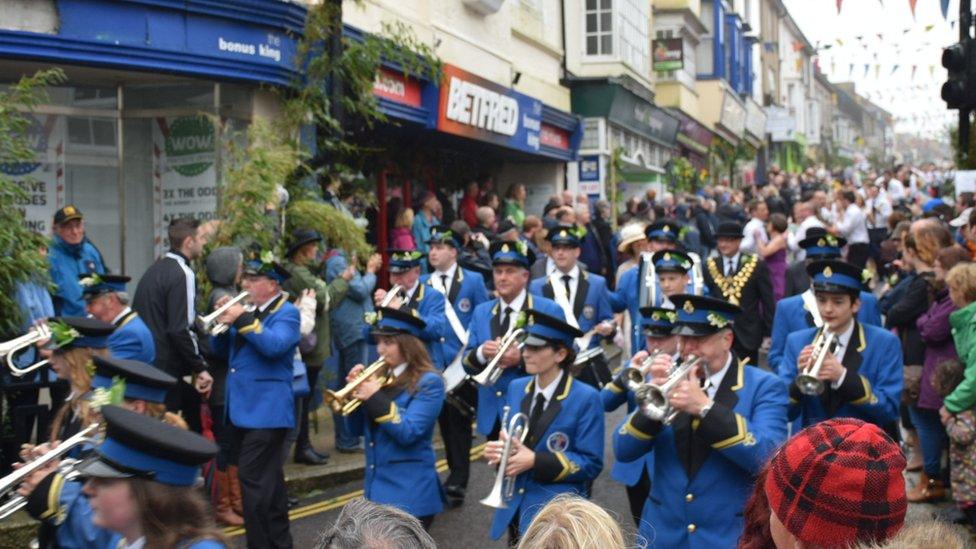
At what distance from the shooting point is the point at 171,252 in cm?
958

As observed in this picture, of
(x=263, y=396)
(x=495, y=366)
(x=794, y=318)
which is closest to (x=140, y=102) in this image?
(x=263, y=396)

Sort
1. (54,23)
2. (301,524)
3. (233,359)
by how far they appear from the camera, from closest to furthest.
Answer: (233,359) → (301,524) → (54,23)

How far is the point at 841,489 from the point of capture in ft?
9.80

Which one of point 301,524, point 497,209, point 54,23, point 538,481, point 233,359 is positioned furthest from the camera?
point 497,209

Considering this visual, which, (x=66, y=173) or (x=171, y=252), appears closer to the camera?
(x=171, y=252)

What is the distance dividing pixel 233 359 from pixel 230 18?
5296 mm

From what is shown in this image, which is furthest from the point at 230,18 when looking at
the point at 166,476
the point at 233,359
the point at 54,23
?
the point at 166,476

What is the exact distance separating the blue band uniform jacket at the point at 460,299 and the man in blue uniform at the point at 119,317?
2.93 meters

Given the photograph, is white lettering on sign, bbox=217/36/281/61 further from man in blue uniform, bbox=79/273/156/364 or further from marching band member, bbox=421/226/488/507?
man in blue uniform, bbox=79/273/156/364

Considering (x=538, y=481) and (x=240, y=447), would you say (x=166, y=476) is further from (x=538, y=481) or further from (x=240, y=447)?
(x=240, y=447)

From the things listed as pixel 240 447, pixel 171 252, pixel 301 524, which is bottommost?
pixel 301 524

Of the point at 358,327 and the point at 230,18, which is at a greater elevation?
the point at 230,18

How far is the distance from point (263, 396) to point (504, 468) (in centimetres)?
244

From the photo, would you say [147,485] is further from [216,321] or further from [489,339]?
[489,339]
